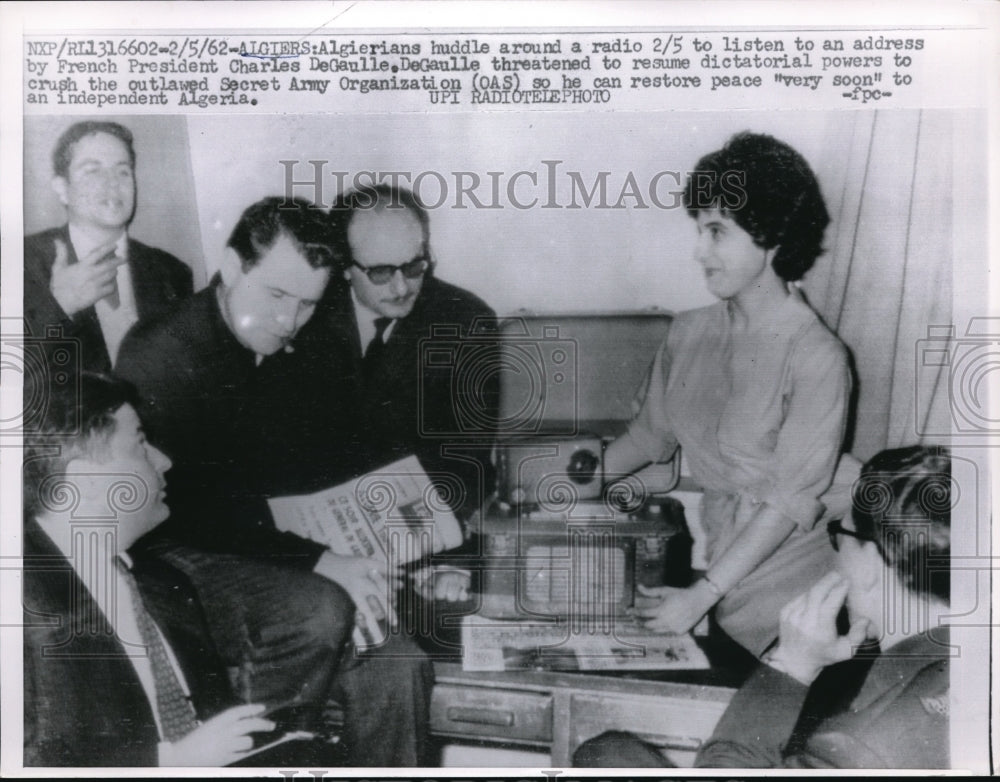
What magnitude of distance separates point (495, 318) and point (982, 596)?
99 centimetres

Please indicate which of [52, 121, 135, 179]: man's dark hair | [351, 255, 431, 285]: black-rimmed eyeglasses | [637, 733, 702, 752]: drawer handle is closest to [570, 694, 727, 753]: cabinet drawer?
[637, 733, 702, 752]: drawer handle

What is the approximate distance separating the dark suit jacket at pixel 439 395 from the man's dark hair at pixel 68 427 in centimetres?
41

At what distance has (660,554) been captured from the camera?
5.50 ft

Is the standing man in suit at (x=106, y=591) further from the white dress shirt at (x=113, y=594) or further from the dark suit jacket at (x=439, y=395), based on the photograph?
the dark suit jacket at (x=439, y=395)

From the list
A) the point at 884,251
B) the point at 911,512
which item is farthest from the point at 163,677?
the point at 884,251

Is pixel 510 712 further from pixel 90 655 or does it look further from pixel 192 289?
pixel 192 289

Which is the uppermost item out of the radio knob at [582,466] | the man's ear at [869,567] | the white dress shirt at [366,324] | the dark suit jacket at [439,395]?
the white dress shirt at [366,324]

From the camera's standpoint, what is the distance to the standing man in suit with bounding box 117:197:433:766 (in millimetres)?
1682

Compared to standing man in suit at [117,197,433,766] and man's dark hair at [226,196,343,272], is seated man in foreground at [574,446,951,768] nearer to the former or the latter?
standing man in suit at [117,197,433,766]

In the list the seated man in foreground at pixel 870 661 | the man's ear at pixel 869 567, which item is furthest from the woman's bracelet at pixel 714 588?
the man's ear at pixel 869 567

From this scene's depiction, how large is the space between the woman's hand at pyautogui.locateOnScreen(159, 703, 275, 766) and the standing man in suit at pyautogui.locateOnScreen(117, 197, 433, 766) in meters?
0.05

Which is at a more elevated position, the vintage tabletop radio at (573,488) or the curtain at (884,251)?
the curtain at (884,251)

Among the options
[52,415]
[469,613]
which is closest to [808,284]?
[469,613]

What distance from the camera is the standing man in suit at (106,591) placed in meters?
1.69
